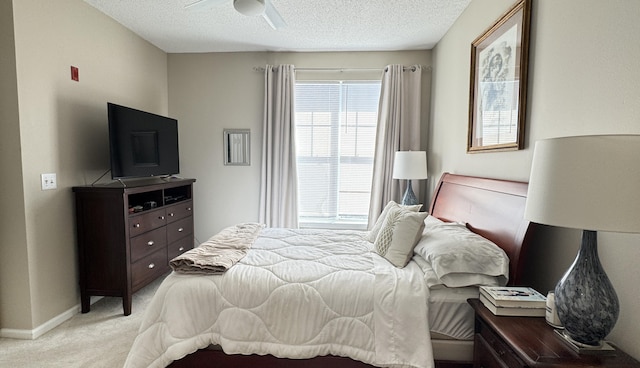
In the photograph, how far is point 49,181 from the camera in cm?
237

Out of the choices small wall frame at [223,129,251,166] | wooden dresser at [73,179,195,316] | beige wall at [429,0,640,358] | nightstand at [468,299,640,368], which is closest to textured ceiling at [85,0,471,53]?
beige wall at [429,0,640,358]

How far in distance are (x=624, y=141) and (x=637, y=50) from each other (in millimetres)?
564

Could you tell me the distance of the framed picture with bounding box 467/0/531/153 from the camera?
181cm

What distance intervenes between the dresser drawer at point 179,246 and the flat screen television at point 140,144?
79 cm

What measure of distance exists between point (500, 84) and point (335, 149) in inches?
85.9

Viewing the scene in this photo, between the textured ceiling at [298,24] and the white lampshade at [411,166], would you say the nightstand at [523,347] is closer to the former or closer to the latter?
the white lampshade at [411,166]

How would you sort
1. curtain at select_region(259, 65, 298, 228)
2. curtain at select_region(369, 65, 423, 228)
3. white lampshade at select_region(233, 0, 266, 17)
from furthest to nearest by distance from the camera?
curtain at select_region(259, 65, 298, 228) < curtain at select_region(369, 65, 423, 228) < white lampshade at select_region(233, 0, 266, 17)

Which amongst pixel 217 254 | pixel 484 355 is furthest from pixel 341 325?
pixel 217 254

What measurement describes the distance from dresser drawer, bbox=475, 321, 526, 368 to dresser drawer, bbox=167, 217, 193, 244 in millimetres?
2960

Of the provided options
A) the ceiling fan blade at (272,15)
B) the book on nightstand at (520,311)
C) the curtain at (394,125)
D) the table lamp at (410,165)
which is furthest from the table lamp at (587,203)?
the curtain at (394,125)

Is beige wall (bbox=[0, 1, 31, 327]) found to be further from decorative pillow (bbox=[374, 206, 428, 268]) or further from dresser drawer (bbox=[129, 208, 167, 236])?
decorative pillow (bbox=[374, 206, 428, 268])

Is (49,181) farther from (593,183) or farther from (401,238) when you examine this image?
(593,183)

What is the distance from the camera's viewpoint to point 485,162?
229 centimetres

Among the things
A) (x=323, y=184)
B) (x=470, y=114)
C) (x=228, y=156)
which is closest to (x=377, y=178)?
(x=323, y=184)
